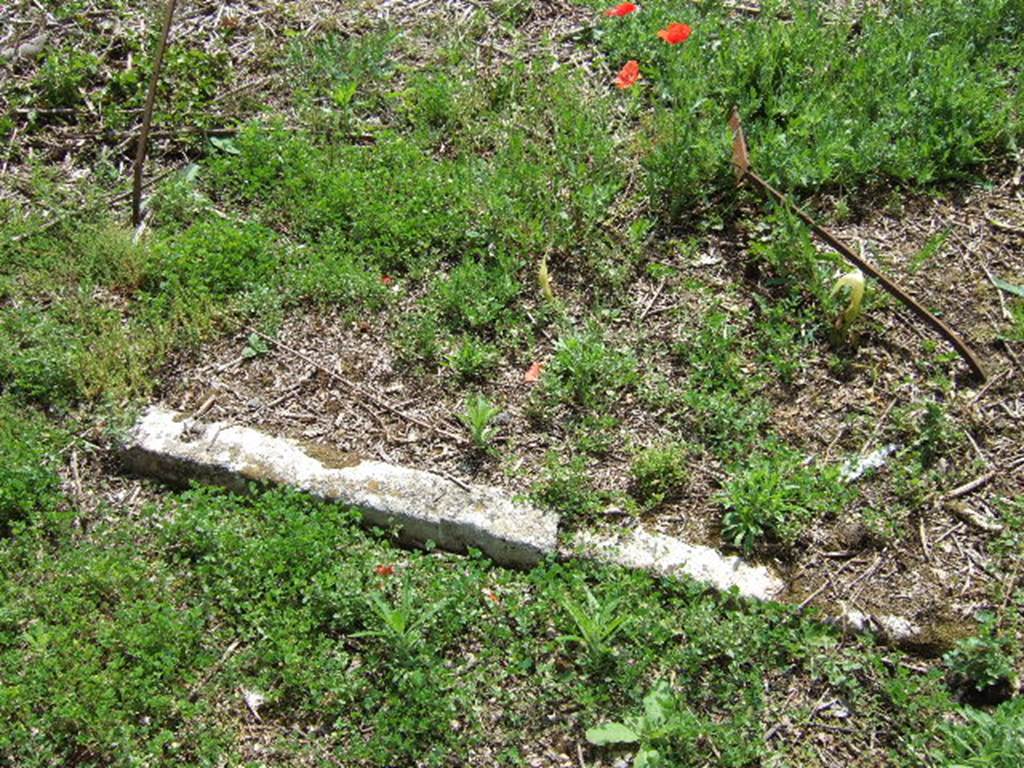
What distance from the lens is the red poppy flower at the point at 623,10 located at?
540 cm

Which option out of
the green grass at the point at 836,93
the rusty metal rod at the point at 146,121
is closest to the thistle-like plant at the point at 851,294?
the green grass at the point at 836,93

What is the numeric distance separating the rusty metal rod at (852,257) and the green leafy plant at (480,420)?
155cm

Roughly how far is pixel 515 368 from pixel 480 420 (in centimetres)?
41

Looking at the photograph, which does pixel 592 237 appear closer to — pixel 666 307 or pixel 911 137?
pixel 666 307

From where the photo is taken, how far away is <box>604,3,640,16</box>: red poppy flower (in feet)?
17.7

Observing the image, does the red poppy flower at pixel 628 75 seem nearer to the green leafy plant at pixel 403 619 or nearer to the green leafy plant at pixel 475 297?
the green leafy plant at pixel 475 297

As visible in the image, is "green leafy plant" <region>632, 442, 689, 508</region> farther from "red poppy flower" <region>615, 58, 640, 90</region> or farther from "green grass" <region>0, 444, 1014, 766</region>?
"red poppy flower" <region>615, 58, 640, 90</region>

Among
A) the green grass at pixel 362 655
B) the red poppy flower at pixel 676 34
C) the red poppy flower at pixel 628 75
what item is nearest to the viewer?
the green grass at pixel 362 655

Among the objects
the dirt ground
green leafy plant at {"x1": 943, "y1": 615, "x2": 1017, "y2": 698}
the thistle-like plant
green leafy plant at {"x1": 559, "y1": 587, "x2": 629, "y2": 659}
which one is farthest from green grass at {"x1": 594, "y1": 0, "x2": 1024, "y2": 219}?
green leafy plant at {"x1": 943, "y1": 615, "x2": 1017, "y2": 698}

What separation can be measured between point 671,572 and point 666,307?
1350 mm

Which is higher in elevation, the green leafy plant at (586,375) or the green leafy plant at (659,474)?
the green leafy plant at (586,375)

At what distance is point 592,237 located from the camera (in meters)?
4.75

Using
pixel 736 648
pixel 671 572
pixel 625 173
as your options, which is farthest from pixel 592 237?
pixel 736 648

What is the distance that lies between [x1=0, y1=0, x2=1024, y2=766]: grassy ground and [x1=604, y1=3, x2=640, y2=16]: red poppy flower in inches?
4.7
